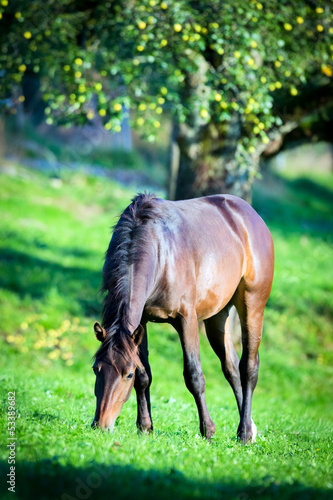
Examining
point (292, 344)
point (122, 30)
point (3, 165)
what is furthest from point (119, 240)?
point (3, 165)

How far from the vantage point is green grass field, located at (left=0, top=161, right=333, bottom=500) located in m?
3.56

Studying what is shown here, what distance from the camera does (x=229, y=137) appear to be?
1000 cm

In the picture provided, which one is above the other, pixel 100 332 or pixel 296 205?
pixel 100 332

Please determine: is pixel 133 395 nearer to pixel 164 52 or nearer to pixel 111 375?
pixel 111 375

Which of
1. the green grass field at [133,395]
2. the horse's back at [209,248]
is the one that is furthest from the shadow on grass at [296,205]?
the horse's back at [209,248]

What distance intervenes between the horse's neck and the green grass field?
1.02 meters

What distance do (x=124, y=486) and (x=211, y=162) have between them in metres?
7.54

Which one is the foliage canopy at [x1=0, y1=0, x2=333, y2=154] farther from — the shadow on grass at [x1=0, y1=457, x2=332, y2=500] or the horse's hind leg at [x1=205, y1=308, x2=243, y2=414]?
the shadow on grass at [x1=0, y1=457, x2=332, y2=500]

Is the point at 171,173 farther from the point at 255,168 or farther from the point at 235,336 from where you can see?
the point at 235,336

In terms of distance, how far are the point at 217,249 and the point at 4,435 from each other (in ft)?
8.97

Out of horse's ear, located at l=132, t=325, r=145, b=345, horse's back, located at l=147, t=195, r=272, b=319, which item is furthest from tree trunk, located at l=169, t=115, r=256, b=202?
horse's ear, located at l=132, t=325, r=145, b=345

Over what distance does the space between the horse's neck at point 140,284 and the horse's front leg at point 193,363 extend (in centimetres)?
54

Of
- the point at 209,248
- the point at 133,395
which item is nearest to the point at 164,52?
the point at 209,248

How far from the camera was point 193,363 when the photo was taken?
507 cm
